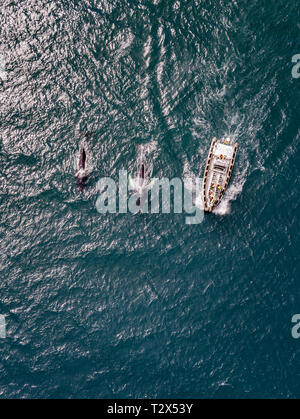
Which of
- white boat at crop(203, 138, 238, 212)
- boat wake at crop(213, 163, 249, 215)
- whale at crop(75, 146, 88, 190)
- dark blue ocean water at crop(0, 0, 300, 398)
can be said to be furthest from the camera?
whale at crop(75, 146, 88, 190)

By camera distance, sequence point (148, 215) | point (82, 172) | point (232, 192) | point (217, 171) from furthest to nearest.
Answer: point (232, 192) < point (82, 172) < point (148, 215) < point (217, 171)

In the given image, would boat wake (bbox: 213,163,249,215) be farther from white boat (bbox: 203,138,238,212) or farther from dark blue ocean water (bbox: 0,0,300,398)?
white boat (bbox: 203,138,238,212)

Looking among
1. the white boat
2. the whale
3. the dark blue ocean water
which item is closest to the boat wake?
the dark blue ocean water

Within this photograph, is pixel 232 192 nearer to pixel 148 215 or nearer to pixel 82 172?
pixel 148 215

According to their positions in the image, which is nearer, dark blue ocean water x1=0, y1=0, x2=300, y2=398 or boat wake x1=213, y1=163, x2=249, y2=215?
dark blue ocean water x1=0, y1=0, x2=300, y2=398

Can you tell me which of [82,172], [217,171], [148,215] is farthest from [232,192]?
[82,172]
